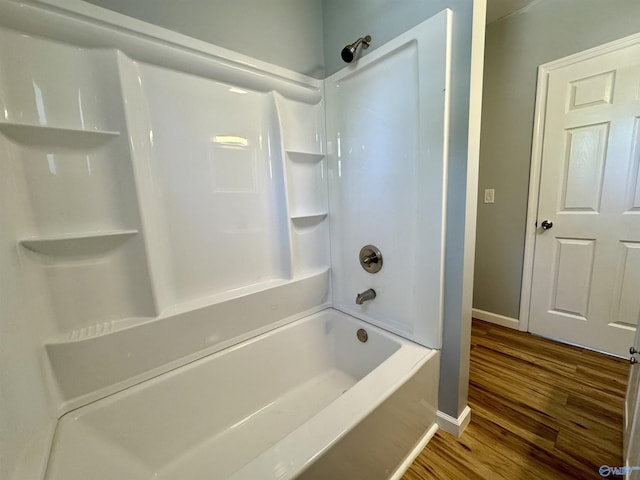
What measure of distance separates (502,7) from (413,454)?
9.52ft

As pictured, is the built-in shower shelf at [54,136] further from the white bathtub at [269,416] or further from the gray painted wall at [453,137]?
the gray painted wall at [453,137]

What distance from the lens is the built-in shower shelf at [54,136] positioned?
29.8 inches

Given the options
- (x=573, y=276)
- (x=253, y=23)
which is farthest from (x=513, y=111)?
(x=253, y=23)

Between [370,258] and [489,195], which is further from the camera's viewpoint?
[489,195]

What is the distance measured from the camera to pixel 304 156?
4.70ft

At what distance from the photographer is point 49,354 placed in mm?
816

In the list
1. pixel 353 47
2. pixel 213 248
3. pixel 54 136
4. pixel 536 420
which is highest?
pixel 353 47

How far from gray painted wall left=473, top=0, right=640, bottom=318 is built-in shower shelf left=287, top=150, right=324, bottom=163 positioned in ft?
5.02

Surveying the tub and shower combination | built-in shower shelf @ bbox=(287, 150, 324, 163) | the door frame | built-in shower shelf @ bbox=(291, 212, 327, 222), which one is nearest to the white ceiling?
the door frame

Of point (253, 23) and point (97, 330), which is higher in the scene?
point (253, 23)

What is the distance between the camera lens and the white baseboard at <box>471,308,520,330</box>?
202 centimetres

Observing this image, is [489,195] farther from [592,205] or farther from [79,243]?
[79,243]

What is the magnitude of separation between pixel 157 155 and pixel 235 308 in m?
0.78

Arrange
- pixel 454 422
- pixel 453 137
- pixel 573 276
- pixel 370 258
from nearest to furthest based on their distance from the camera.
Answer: pixel 453 137 → pixel 454 422 → pixel 370 258 → pixel 573 276
